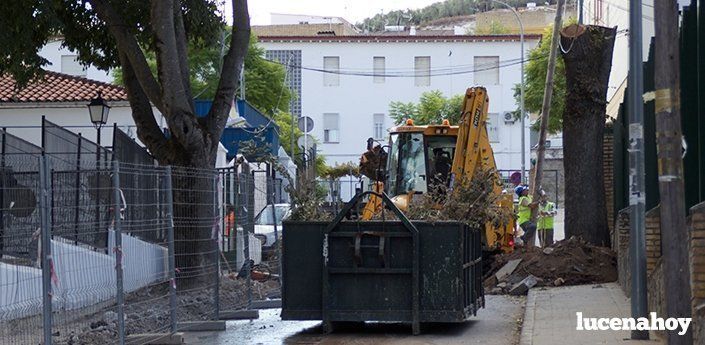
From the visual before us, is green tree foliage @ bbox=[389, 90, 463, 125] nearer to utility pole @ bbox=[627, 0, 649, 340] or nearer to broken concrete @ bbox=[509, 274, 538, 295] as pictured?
broken concrete @ bbox=[509, 274, 538, 295]

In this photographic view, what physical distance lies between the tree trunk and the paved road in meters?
5.94

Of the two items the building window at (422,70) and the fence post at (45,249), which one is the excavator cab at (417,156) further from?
the building window at (422,70)

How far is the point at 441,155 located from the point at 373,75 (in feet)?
151

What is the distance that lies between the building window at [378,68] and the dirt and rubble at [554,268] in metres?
47.6

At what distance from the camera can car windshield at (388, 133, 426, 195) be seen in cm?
2181

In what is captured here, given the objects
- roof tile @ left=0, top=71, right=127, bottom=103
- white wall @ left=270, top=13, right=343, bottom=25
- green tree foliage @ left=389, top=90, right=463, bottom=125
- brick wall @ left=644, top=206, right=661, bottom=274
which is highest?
white wall @ left=270, top=13, right=343, bottom=25

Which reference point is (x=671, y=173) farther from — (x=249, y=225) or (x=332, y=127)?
(x=332, y=127)

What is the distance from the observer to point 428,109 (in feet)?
206

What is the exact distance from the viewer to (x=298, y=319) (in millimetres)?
13602

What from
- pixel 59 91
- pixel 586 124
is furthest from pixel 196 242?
pixel 59 91

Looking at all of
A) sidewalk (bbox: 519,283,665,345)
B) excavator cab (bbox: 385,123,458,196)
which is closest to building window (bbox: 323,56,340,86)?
excavator cab (bbox: 385,123,458,196)

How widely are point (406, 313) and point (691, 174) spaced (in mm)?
3650

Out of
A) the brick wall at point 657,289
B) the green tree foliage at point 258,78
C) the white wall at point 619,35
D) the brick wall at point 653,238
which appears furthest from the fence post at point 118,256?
the green tree foliage at point 258,78

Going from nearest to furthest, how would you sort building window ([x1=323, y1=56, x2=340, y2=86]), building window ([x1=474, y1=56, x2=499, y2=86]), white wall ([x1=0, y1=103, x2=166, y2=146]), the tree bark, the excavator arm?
the tree bark → the excavator arm → white wall ([x1=0, y1=103, x2=166, y2=146]) → building window ([x1=474, y1=56, x2=499, y2=86]) → building window ([x1=323, y1=56, x2=340, y2=86])
